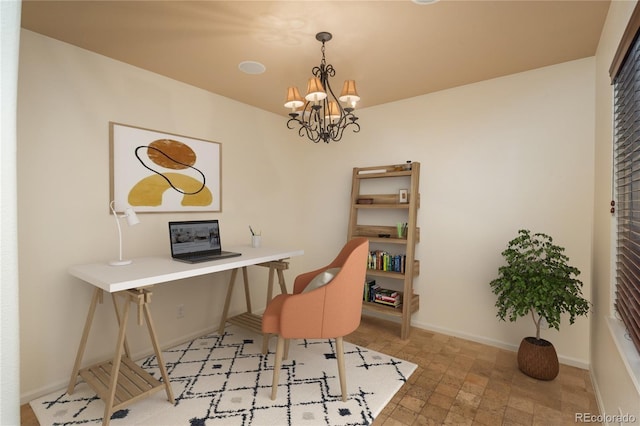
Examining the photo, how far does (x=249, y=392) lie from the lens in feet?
6.89

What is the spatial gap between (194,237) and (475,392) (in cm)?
231

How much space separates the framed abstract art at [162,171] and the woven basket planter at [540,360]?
9.42 feet

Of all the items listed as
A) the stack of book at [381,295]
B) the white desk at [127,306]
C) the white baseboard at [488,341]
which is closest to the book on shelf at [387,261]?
the stack of book at [381,295]

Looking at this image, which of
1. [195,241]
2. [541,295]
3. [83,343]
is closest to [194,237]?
[195,241]

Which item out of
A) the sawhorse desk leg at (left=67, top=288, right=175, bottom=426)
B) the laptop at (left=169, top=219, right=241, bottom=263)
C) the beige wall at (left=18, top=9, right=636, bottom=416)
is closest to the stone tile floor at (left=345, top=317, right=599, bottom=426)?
the beige wall at (left=18, top=9, right=636, bottom=416)

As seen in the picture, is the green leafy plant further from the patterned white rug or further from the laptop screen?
the laptop screen

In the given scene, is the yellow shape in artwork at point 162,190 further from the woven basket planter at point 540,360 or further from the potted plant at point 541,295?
the woven basket planter at point 540,360

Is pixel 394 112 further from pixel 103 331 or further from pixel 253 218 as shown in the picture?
pixel 103 331

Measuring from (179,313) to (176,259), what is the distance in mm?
775

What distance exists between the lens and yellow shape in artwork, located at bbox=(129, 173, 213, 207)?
2.55 meters

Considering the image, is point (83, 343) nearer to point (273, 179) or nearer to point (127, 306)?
point (127, 306)

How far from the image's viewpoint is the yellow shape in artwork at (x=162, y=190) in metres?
2.55

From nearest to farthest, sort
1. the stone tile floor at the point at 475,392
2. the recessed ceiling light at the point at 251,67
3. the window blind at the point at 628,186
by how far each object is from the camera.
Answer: the window blind at the point at 628,186 → the stone tile floor at the point at 475,392 → the recessed ceiling light at the point at 251,67

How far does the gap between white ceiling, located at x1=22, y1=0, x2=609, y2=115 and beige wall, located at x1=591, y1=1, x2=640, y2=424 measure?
21 cm
